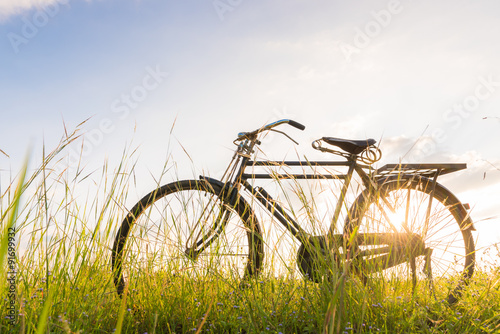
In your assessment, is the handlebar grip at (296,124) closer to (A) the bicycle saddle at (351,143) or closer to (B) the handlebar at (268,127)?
(B) the handlebar at (268,127)

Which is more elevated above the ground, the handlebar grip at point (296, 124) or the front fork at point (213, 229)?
the handlebar grip at point (296, 124)

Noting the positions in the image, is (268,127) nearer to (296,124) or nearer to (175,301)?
(296,124)

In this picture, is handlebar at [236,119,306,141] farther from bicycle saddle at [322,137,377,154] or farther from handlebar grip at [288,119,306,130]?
bicycle saddle at [322,137,377,154]

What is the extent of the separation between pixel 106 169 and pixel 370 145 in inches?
85.2

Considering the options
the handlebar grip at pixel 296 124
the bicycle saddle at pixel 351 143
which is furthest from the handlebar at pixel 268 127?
the bicycle saddle at pixel 351 143

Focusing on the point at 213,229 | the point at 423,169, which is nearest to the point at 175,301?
the point at 213,229

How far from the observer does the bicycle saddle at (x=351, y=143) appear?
3586 millimetres

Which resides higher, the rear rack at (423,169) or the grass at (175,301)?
the rear rack at (423,169)

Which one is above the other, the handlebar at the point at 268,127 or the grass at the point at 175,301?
the handlebar at the point at 268,127

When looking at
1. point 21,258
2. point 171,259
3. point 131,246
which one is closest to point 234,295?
point 171,259

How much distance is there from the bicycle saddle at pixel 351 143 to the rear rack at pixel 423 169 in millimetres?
237

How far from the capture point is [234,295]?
8.97 feet

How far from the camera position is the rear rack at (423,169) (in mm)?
3564

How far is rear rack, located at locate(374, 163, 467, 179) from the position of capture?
11.7ft
